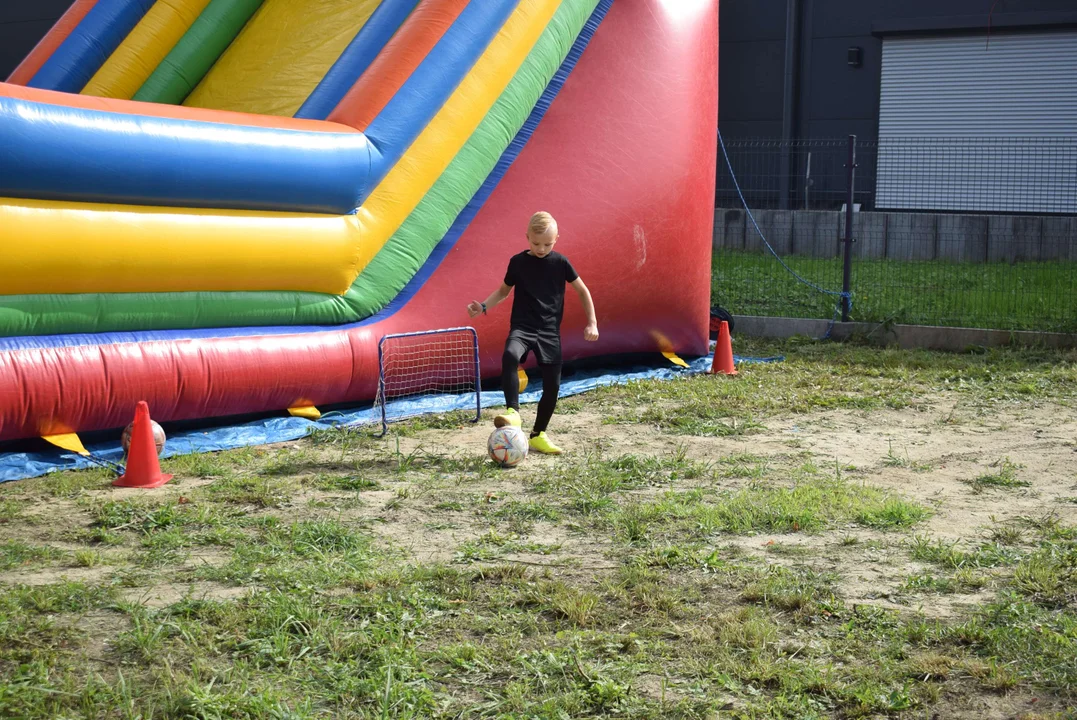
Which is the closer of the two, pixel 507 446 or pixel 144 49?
pixel 507 446

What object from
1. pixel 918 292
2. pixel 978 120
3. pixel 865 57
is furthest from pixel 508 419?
pixel 865 57

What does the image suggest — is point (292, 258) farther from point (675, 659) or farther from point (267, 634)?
point (675, 659)

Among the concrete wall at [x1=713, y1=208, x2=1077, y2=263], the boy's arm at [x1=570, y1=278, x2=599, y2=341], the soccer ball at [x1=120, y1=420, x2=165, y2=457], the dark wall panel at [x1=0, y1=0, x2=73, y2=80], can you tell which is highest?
the dark wall panel at [x1=0, y1=0, x2=73, y2=80]

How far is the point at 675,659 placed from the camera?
353cm

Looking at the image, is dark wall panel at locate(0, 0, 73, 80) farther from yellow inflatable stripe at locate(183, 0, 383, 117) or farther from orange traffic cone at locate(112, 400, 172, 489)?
orange traffic cone at locate(112, 400, 172, 489)

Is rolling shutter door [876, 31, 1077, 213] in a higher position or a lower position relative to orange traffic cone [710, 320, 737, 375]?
higher

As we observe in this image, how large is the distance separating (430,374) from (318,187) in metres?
1.47

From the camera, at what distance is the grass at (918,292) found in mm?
11070

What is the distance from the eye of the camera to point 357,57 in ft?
26.3

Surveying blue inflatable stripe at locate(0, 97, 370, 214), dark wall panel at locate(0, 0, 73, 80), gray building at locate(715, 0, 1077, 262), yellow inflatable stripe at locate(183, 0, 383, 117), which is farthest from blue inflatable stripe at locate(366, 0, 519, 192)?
dark wall panel at locate(0, 0, 73, 80)

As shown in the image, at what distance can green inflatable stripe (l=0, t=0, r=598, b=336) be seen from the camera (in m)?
6.11

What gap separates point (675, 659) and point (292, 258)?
426 cm

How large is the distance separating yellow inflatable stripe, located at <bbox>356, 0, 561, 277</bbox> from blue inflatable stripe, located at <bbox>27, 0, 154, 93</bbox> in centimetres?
342

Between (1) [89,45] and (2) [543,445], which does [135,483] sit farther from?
(1) [89,45]
